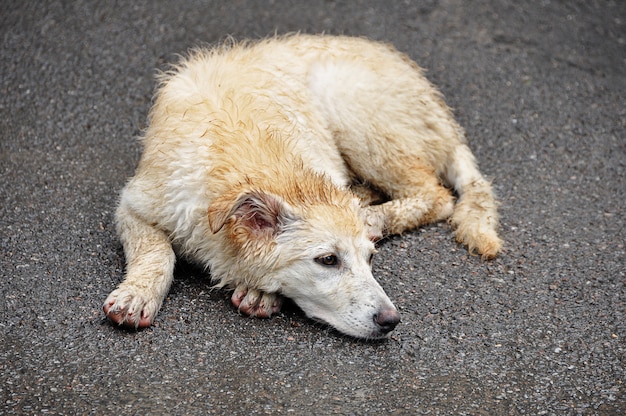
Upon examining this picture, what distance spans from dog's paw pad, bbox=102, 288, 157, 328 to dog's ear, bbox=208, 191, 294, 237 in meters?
0.62

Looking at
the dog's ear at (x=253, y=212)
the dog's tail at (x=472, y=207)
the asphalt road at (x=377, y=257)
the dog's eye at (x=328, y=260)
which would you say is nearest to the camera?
the asphalt road at (x=377, y=257)

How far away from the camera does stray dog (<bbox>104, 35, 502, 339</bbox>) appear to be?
4.62 m

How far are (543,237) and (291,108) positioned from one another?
2.15 metres

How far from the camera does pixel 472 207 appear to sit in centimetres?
604

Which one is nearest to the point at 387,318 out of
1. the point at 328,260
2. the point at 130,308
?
the point at 328,260

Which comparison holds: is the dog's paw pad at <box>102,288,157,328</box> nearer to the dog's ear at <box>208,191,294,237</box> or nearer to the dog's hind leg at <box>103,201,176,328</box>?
the dog's hind leg at <box>103,201,176,328</box>

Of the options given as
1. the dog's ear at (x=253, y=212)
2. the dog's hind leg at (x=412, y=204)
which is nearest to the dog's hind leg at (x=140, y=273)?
Result: the dog's ear at (x=253, y=212)

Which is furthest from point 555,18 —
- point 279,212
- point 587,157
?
point 279,212

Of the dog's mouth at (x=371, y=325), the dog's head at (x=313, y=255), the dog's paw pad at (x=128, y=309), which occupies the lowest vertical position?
the dog's paw pad at (x=128, y=309)

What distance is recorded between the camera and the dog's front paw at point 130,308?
4551mm

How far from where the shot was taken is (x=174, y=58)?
8.09 m

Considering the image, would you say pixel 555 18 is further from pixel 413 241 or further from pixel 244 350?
pixel 244 350

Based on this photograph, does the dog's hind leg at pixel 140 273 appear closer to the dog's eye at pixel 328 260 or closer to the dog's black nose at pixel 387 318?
the dog's eye at pixel 328 260

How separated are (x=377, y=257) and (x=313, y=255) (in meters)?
1.17
